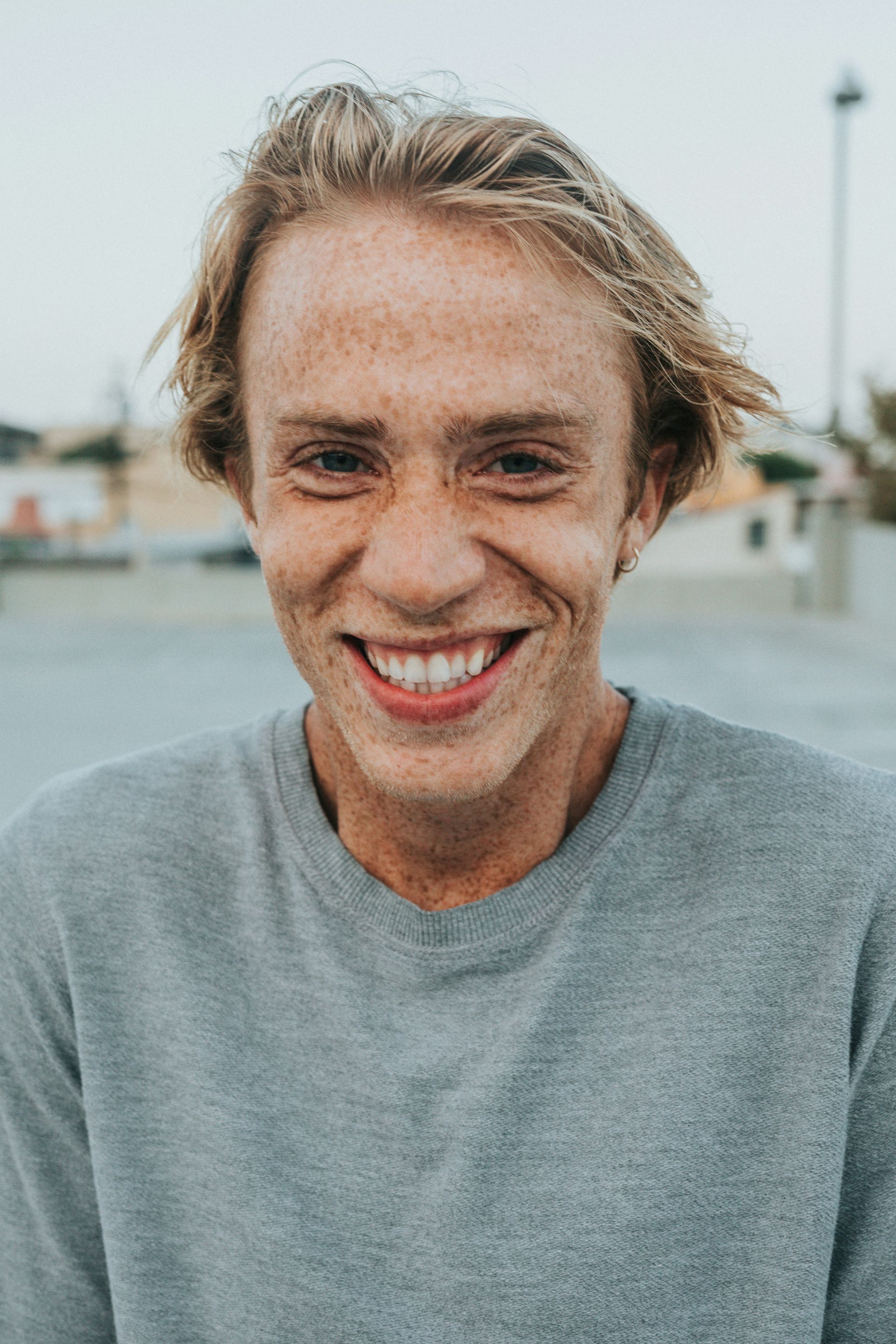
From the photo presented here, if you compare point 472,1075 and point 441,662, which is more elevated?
point 441,662

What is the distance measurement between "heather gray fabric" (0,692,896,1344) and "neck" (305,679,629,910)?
0.17 feet

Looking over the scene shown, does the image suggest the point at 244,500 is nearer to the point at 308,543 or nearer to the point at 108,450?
the point at 308,543

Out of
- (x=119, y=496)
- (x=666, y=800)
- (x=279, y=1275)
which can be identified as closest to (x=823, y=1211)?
(x=666, y=800)

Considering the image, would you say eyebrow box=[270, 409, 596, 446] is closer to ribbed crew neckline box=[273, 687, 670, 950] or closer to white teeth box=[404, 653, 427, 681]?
white teeth box=[404, 653, 427, 681]

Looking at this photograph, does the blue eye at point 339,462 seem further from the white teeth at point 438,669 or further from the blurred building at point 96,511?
the blurred building at point 96,511

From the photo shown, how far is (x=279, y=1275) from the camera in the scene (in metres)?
1.29

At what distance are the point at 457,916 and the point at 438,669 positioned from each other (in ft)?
0.96

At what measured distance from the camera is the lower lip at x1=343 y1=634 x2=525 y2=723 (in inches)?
52.1

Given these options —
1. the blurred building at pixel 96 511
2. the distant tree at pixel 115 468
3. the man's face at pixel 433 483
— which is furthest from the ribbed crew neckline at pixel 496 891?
the distant tree at pixel 115 468

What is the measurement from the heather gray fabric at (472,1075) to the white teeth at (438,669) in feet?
0.88

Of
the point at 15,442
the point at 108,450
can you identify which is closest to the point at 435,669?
the point at 108,450

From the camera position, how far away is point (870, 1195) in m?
1.29

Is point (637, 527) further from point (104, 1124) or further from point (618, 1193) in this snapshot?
point (104, 1124)

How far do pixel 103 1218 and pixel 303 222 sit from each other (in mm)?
1120
